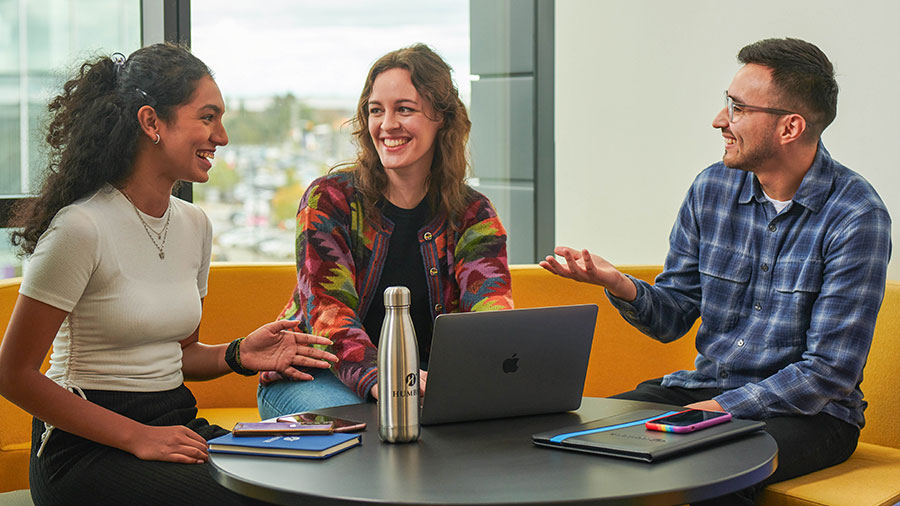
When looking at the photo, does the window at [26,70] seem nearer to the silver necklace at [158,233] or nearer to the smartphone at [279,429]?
the silver necklace at [158,233]

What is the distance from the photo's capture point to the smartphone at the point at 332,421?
153cm

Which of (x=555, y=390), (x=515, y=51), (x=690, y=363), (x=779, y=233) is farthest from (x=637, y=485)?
(x=515, y=51)

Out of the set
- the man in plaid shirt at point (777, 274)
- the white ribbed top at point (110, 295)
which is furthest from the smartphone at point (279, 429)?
the man in plaid shirt at point (777, 274)

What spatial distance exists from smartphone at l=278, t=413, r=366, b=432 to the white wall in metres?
1.86

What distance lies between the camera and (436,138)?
245 centimetres

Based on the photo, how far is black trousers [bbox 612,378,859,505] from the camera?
197 centimetres

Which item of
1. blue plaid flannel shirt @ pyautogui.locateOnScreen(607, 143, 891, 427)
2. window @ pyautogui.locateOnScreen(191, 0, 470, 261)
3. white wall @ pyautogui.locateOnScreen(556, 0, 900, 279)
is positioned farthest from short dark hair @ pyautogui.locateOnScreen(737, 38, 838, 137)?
window @ pyautogui.locateOnScreen(191, 0, 470, 261)

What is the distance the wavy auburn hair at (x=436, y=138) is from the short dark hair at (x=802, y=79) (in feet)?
2.74

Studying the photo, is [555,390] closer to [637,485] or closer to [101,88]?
[637,485]

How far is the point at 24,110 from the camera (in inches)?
123

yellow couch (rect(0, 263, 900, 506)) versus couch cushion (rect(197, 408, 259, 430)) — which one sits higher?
yellow couch (rect(0, 263, 900, 506))

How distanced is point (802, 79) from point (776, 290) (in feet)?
1.85

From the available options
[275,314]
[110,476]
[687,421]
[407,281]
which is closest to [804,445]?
[687,421]

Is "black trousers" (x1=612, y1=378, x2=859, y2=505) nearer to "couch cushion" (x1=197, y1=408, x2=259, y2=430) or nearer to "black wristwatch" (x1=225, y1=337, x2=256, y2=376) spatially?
"black wristwatch" (x1=225, y1=337, x2=256, y2=376)
